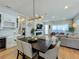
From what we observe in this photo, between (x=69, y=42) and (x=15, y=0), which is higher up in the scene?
(x=15, y=0)

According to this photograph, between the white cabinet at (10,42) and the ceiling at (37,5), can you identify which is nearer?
the ceiling at (37,5)

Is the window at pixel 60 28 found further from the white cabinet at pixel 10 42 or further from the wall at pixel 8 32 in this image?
the white cabinet at pixel 10 42

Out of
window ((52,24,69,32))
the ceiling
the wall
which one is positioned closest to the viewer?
the ceiling

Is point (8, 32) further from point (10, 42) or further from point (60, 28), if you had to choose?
point (60, 28)

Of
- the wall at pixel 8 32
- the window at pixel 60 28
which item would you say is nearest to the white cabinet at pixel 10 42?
the wall at pixel 8 32

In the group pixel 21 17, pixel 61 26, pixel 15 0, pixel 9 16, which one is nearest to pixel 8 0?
pixel 15 0

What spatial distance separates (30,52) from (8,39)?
4.14m

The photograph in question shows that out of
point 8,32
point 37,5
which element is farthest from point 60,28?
point 8,32

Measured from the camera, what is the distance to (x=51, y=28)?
49.0 ft

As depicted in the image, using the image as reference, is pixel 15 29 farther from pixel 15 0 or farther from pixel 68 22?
pixel 68 22

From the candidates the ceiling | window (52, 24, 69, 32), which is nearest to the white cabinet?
the ceiling

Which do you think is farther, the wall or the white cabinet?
the white cabinet

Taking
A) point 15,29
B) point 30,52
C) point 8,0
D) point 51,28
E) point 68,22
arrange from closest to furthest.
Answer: point 30,52
point 8,0
point 15,29
point 68,22
point 51,28

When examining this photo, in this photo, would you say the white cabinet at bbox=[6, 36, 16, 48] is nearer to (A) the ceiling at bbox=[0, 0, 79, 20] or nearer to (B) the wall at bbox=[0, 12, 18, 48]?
(B) the wall at bbox=[0, 12, 18, 48]
